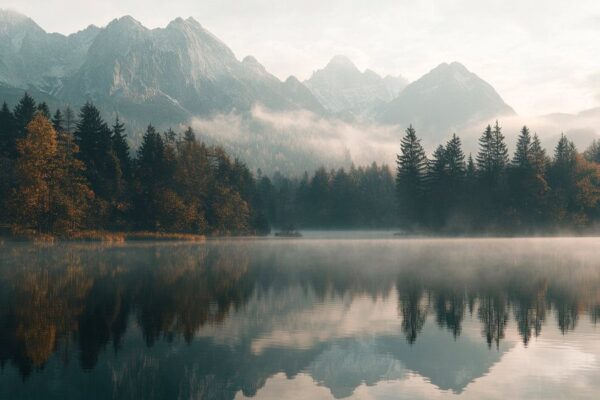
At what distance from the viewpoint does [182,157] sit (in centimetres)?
10638

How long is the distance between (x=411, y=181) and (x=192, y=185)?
50.3 meters

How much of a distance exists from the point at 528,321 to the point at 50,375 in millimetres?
17280

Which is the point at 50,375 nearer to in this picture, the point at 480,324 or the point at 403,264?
the point at 480,324

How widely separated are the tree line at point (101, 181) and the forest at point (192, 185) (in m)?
0.18

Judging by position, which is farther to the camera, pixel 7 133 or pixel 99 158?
pixel 99 158

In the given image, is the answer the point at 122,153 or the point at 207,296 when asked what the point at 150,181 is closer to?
the point at 122,153

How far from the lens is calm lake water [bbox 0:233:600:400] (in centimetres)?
1430

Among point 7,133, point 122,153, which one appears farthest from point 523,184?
point 7,133

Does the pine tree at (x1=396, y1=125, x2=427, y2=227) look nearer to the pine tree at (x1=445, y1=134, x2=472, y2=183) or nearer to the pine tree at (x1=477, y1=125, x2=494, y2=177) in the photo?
the pine tree at (x1=445, y1=134, x2=472, y2=183)

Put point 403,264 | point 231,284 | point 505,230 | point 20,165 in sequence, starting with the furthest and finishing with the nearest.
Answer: point 505,230
point 20,165
point 403,264
point 231,284

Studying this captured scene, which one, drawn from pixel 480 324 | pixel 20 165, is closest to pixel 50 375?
pixel 480 324

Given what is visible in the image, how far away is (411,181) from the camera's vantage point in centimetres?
12825

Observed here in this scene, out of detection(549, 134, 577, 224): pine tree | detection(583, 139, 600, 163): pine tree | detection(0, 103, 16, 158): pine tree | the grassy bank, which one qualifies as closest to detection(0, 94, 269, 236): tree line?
detection(0, 103, 16, 158): pine tree

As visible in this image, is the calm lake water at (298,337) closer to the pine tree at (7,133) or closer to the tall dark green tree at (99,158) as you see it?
the tall dark green tree at (99,158)
